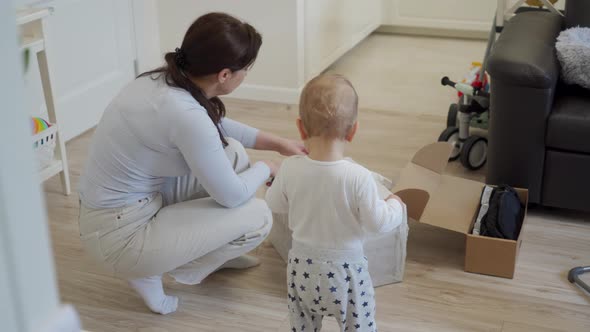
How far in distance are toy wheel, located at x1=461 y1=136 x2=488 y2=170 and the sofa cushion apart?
484 mm

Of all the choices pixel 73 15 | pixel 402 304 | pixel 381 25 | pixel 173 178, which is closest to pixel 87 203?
pixel 173 178

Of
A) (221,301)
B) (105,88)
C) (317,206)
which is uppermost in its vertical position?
(317,206)

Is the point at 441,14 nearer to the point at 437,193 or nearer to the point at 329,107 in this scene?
the point at 437,193

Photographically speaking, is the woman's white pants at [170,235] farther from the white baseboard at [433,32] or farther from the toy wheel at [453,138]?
the white baseboard at [433,32]

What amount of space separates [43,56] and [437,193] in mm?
1494

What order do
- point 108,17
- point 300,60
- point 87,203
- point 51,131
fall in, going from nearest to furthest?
point 87,203
point 51,131
point 108,17
point 300,60

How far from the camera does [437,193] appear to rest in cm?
250

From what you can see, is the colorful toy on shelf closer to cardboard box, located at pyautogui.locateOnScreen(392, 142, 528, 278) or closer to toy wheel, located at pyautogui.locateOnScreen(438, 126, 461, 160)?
cardboard box, located at pyautogui.locateOnScreen(392, 142, 528, 278)

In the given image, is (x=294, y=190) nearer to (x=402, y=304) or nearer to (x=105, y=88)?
(x=402, y=304)

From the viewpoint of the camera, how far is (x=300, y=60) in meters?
3.88

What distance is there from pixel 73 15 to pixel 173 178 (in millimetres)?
1505

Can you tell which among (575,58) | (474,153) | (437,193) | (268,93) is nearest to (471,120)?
(474,153)

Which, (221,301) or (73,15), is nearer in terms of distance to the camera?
(221,301)

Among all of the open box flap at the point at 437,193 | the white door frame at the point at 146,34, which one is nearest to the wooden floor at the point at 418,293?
the open box flap at the point at 437,193
